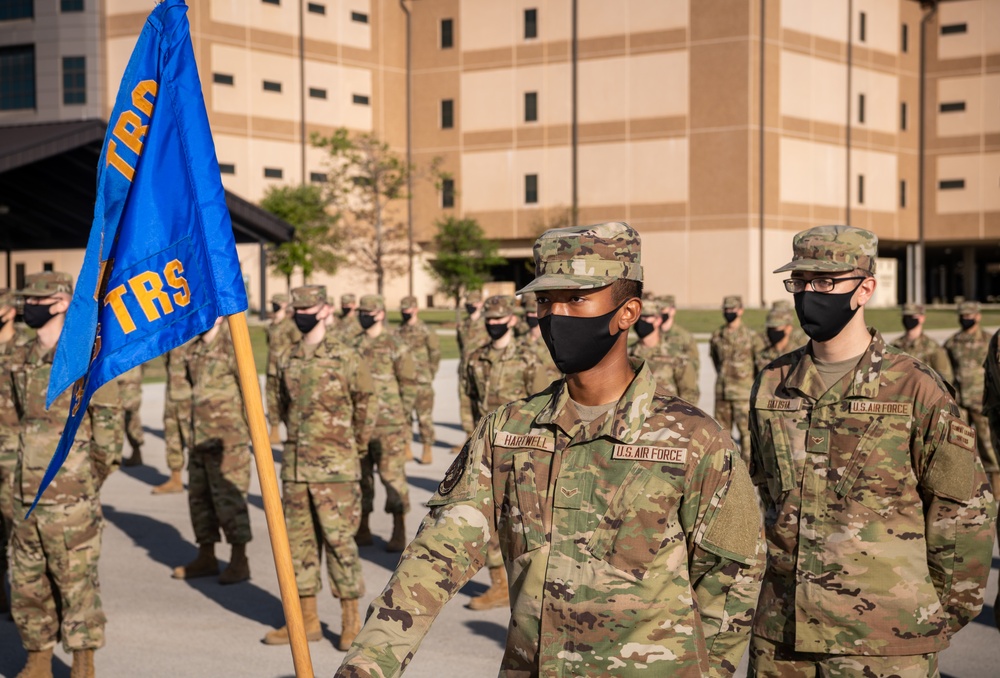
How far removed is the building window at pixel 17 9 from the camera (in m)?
49.5

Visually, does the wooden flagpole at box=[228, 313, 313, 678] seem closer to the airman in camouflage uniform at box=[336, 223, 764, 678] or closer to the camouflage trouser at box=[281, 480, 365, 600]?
the airman in camouflage uniform at box=[336, 223, 764, 678]

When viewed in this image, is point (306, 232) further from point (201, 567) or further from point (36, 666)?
point (36, 666)

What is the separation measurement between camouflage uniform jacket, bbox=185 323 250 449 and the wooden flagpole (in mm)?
6243

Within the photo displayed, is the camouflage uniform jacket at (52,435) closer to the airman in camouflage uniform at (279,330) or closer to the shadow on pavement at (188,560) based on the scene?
the shadow on pavement at (188,560)

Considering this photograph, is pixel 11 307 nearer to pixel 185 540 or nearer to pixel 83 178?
pixel 185 540

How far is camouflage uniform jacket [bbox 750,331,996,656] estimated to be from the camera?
14.0 feet

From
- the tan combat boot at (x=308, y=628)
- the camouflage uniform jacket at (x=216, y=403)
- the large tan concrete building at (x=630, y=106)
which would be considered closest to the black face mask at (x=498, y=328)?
the camouflage uniform jacket at (x=216, y=403)

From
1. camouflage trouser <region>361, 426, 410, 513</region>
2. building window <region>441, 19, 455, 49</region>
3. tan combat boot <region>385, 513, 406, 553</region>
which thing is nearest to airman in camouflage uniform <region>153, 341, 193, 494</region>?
camouflage trouser <region>361, 426, 410, 513</region>

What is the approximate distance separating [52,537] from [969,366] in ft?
37.3

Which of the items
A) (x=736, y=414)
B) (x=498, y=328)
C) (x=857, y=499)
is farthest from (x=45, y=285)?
(x=736, y=414)

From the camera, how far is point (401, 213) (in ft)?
190

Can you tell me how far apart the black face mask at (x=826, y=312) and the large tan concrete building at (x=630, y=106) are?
4829 centimetres

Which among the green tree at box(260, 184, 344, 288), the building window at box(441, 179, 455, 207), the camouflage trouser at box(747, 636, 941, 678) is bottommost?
the camouflage trouser at box(747, 636, 941, 678)

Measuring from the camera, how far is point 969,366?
46.7ft
